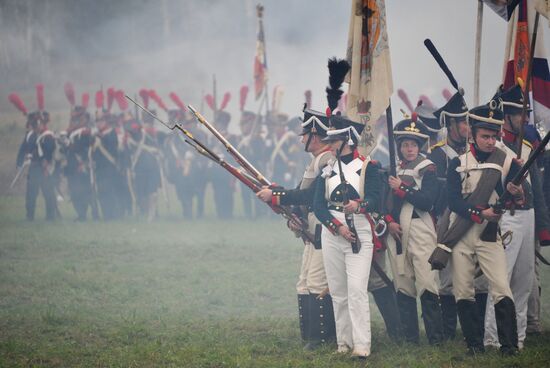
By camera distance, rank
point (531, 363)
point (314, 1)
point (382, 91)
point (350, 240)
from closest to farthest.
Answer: point (531, 363)
point (350, 240)
point (382, 91)
point (314, 1)

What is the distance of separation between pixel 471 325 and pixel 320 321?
1.47 meters

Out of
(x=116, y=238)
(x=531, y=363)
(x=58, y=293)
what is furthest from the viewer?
(x=116, y=238)

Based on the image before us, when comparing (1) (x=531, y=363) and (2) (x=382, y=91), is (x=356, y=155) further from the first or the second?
(1) (x=531, y=363)

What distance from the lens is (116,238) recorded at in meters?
15.9

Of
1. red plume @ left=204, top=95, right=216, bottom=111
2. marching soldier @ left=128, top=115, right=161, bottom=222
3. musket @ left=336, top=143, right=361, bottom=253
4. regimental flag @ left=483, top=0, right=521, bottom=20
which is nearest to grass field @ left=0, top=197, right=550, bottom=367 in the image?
musket @ left=336, top=143, right=361, bottom=253

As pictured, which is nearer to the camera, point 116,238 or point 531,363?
point 531,363

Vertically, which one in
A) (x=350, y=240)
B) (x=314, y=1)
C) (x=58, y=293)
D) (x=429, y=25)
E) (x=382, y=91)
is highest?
(x=314, y=1)

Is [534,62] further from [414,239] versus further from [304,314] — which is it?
[304,314]

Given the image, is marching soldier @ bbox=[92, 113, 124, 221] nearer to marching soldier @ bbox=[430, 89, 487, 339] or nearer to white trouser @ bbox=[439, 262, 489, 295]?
marching soldier @ bbox=[430, 89, 487, 339]

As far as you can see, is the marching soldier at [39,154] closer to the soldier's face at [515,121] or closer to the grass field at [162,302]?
the grass field at [162,302]

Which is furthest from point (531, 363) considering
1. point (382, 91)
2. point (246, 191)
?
point (246, 191)

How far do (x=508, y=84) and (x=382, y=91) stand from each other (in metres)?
1.39

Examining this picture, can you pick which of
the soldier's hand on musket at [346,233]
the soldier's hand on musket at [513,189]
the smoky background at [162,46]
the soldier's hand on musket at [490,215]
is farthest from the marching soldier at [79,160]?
the soldier's hand on musket at [513,189]

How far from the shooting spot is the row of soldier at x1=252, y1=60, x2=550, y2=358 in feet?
22.5
